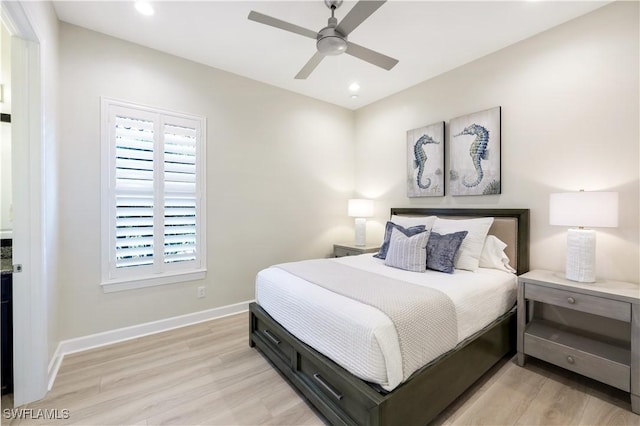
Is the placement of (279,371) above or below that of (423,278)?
below

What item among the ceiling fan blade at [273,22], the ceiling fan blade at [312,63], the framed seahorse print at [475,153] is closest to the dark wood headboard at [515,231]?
the framed seahorse print at [475,153]

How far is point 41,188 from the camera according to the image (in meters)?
1.84

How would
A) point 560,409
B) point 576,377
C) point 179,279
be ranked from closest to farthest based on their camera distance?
point 560,409, point 576,377, point 179,279

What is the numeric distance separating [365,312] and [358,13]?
1.82 m

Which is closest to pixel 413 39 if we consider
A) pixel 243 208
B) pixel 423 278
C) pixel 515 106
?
pixel 515 106

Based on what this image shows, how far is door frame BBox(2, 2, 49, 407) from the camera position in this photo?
5.77ft

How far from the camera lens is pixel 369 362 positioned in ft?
4.65

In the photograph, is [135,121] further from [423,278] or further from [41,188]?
[423,278]

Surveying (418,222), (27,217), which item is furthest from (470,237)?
(27,217)

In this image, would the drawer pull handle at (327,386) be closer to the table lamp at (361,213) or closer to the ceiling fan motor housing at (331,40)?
the ceiling fan motor housing at (331,40)

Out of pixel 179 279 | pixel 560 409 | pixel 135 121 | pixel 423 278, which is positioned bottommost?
pixel 560 409

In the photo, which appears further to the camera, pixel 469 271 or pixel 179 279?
pixel 179 279

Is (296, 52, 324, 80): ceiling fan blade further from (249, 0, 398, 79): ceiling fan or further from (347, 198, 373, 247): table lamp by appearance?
(347, 198, 373, 247): table lamp

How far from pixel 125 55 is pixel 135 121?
630mm
